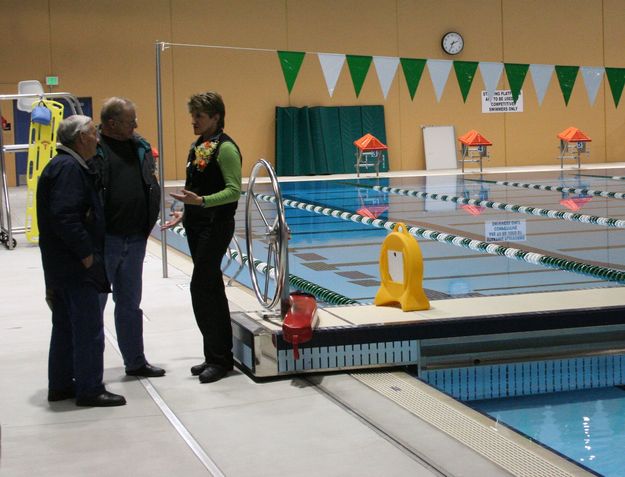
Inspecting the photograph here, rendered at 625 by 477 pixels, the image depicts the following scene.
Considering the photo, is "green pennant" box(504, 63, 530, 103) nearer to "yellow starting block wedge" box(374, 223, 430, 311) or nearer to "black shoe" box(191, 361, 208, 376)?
"yellow starting block wedge" box(374, 223, 430, 311)

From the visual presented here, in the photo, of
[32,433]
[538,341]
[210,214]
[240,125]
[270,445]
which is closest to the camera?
[270,445]

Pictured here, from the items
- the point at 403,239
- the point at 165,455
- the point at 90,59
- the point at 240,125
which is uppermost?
the point at 90,59

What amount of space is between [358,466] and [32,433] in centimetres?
134

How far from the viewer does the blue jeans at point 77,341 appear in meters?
3.96

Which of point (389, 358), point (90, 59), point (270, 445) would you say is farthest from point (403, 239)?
point (90, 59)

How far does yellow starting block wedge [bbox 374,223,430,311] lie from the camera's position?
484 cm

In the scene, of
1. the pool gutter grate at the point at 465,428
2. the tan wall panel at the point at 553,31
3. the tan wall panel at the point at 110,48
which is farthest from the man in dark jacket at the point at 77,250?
the tan wall panel at the point at 553,31

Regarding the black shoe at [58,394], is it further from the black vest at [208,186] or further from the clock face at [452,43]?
the clock face at [452,43]

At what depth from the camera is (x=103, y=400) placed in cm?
405

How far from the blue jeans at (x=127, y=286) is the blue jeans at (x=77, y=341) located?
0.27 metres

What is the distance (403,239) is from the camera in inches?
195

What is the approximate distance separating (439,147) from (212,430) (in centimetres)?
1960

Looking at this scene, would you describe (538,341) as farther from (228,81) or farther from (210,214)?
(228,81)

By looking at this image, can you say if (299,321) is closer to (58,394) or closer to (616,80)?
(58,394)
